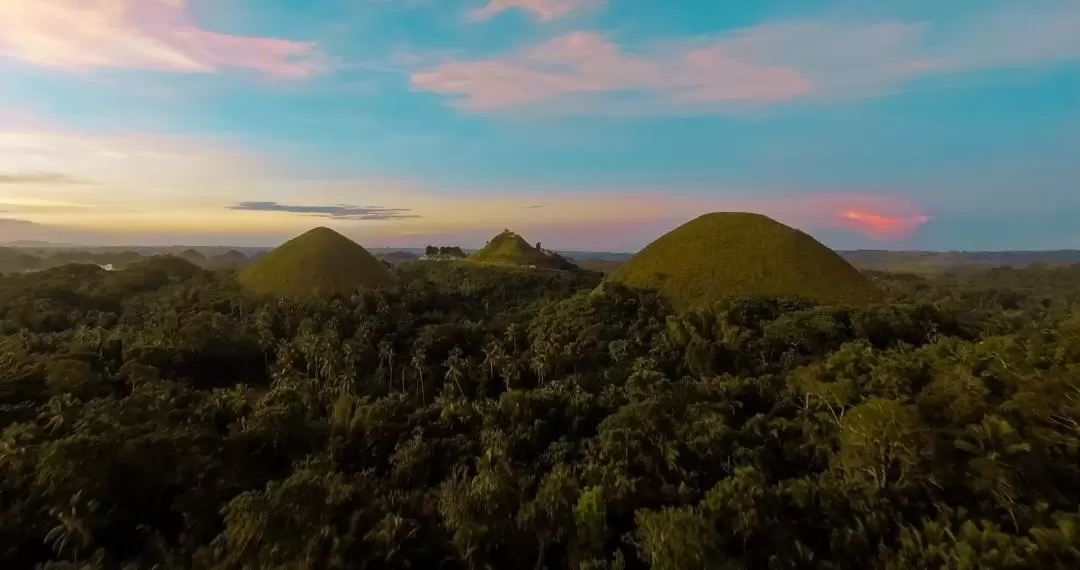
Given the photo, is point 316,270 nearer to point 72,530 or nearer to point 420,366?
point 420,366

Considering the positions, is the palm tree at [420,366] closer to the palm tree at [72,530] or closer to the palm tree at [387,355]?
the palm tree at [387,355]

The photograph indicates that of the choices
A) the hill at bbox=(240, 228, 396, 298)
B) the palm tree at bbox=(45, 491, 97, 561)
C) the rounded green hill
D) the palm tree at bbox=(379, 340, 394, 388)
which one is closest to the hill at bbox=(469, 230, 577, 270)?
the hill at bbox=(240, 228, 396, 298)

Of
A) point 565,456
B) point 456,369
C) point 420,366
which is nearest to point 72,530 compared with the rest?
point 565,456

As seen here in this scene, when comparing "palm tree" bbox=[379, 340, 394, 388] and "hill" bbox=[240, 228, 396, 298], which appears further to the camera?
"hill" bbox=[240, 228, 396, 298]

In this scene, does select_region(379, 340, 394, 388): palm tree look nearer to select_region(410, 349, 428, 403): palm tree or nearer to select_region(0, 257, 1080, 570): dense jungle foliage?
select_region(0, 257, 1080, 570): dense jungle foliage

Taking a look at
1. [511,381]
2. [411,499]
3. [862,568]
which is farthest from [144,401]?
[862,568]
